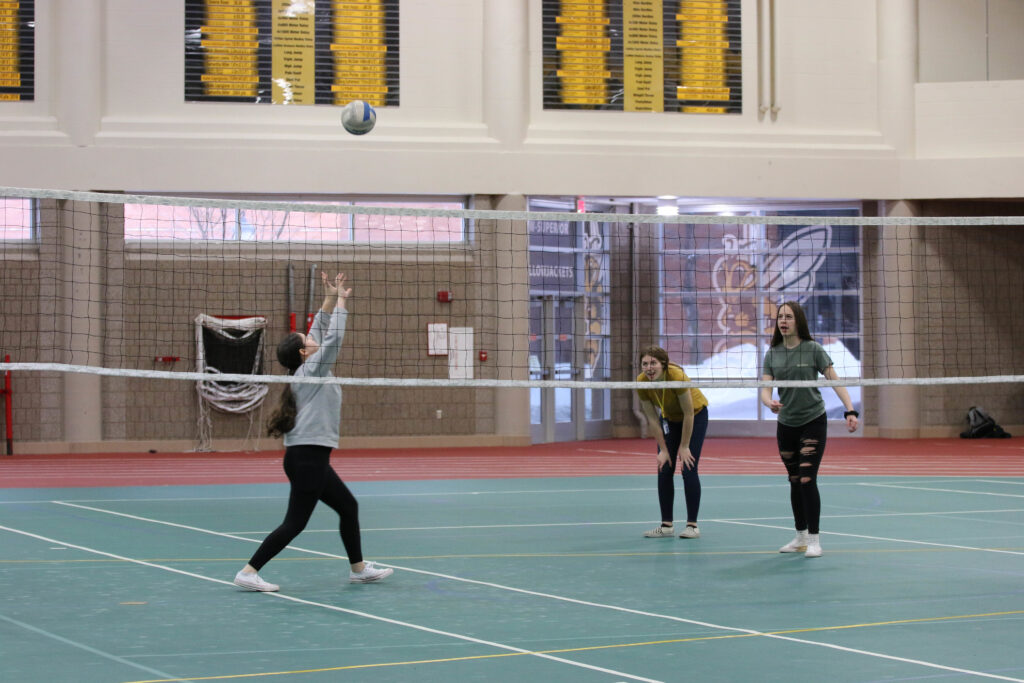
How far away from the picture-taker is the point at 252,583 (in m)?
7.64

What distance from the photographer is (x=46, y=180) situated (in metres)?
20.1

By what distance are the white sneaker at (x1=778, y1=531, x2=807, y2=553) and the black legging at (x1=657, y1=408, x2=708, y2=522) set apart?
1.01 metres

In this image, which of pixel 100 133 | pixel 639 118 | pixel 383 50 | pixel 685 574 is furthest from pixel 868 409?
pixel 685 574

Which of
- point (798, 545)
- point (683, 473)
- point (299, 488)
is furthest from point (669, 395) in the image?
point (299, 488)

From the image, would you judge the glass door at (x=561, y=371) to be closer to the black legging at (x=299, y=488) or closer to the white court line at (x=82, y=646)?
the black legging at (x=299, y=488)

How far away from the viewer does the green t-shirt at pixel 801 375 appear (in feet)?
29.4

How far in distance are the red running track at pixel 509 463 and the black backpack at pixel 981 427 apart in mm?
547

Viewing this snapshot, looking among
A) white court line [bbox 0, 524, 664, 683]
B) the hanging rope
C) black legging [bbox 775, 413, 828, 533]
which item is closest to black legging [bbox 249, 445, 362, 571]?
white court line [bbox 0, 524, 664, 683]

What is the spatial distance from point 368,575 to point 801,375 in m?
3.42

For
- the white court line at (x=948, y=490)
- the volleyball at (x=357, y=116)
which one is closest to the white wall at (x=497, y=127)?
the volleyball at (x=357, y=116)

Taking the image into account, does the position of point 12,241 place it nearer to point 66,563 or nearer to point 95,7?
point 95,7

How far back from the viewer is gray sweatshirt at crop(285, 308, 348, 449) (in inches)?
299

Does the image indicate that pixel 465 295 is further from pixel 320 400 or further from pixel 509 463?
pixel 320 400

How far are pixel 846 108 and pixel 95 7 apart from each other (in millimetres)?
13087
